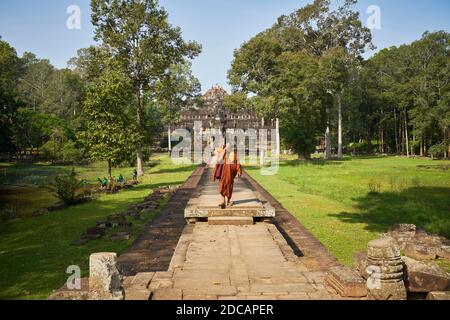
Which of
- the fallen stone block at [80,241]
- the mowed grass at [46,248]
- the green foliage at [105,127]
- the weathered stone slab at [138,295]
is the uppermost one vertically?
the green foliage at [105,127]

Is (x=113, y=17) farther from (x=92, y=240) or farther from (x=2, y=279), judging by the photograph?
(x=2, y=279)

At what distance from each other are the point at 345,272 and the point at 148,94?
2709 centimetres

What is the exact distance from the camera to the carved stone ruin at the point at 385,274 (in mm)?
5027

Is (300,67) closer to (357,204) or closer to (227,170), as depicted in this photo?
(357,204)

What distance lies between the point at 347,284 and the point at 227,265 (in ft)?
7.30

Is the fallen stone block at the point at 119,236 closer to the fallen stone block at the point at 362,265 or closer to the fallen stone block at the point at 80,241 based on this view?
the fallen stone block at the point at 80,241

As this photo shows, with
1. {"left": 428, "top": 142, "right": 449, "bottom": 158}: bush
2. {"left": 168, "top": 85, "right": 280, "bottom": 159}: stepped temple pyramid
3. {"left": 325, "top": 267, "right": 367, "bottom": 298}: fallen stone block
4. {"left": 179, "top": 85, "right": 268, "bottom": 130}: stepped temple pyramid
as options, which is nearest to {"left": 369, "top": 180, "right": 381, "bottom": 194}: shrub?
{"left": 168, "top": 85, "right": 280, "bottom": 159}: stepped temple pyramid

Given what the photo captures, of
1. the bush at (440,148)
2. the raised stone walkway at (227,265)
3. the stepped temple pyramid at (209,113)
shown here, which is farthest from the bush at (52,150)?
the bush at (440,148)

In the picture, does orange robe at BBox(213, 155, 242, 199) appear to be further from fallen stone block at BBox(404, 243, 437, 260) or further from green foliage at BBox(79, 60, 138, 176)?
green foliage at BBox(79, 60, 138, 176)

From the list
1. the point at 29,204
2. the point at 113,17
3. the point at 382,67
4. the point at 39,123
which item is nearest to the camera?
the point at 29,204

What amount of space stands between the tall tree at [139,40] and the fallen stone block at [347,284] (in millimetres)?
23417

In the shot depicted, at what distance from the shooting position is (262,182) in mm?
23609

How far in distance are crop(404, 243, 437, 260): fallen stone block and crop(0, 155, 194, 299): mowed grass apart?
22.8 ft

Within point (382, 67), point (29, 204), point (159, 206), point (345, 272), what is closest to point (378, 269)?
point (345, 272)
